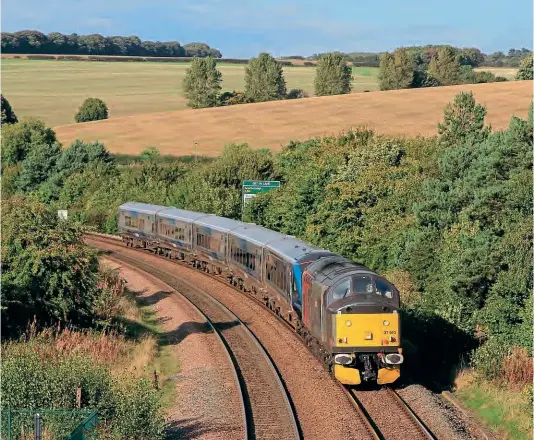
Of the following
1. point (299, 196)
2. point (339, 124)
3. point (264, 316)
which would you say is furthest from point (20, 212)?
point (339, 124)

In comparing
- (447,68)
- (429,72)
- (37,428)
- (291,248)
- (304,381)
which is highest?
(447,68)

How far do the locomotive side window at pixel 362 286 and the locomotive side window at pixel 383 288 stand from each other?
14 centimetres

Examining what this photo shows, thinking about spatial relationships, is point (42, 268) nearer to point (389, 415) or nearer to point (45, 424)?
point (45, 424)

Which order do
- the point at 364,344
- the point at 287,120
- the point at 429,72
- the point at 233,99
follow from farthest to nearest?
the point at 429,72
the point at 233,99
the point at 287,120
the point at 364,344

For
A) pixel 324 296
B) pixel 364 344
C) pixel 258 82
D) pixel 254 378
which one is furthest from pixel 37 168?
pixel 364 344

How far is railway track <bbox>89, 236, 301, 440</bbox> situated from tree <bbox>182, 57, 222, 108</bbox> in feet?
305

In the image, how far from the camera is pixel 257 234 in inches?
1387

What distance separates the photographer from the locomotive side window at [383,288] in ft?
70.9

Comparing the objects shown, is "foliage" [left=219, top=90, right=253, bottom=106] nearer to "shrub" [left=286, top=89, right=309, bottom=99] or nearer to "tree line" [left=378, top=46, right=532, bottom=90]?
"shrub" [left=286, top=89, right=309, bottom=99]

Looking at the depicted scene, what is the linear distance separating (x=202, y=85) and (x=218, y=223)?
88.2 metres

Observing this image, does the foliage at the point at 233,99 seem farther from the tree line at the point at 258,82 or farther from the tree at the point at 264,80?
the tree at the point at 264,80

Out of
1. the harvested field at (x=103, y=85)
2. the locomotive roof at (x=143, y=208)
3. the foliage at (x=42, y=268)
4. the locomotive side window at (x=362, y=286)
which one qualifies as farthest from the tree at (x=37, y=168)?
the locomotive side window at (x=362, y=286)

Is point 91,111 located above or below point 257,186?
above

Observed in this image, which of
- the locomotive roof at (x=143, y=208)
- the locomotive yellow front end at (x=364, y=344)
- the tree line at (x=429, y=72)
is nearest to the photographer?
the locomotive yellow front end at (x=364, y=344)
